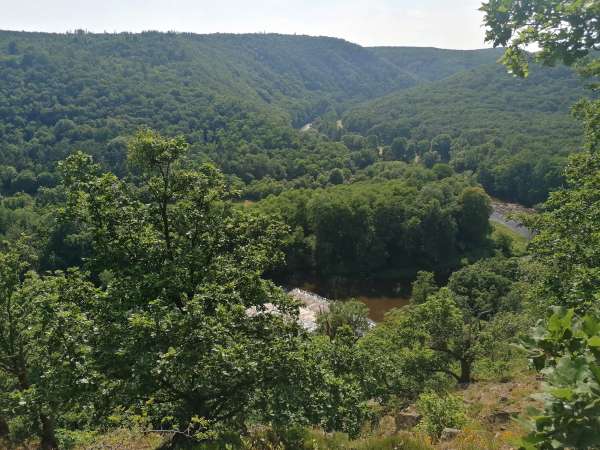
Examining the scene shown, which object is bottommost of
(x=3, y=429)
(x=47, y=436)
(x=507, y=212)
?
(x=507, y=212)

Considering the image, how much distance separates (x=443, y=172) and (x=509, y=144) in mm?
27210

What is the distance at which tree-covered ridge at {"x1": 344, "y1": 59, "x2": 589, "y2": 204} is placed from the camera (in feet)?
319

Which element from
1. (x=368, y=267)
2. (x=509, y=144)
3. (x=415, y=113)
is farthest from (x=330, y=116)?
(x=368, y=267)

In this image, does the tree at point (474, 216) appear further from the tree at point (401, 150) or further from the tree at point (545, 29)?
the tree at point (401, 150)

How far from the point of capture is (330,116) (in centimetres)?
19625

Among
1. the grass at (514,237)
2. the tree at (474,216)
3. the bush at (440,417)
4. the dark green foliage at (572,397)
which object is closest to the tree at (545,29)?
the dark green foliage at (572,397)

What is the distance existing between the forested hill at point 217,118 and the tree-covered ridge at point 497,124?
1.68 ft

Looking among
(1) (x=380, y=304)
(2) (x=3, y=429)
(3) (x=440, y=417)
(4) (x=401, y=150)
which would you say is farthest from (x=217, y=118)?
(3) (x=440, y=417)

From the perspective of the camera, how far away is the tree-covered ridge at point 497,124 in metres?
97.2

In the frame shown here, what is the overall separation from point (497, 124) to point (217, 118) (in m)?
84.9

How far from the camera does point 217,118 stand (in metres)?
131

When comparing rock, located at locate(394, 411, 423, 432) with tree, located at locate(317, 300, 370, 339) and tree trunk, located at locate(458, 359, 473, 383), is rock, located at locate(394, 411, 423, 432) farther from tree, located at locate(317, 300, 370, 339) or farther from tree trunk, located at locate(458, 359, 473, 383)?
tree, located at locate(317, 300, 370, 339)

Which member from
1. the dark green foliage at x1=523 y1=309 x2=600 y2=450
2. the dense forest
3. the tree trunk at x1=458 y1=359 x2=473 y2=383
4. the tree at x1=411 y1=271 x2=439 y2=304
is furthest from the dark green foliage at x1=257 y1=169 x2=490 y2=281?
the dark green foliage at x1=523 y1=309 x2=600 y2=450

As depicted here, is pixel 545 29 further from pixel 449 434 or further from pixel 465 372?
pixel 465 372
